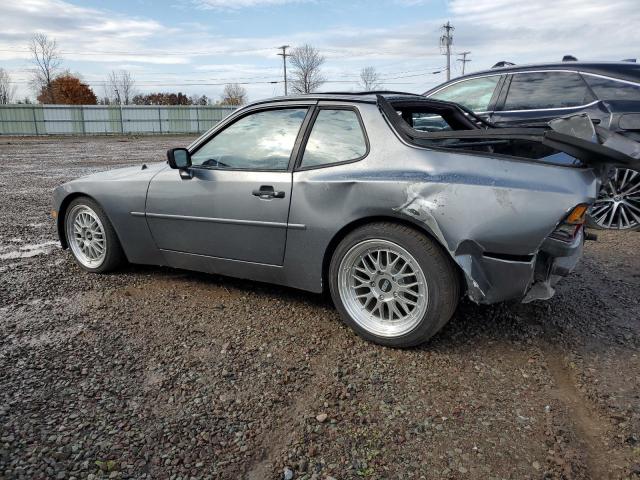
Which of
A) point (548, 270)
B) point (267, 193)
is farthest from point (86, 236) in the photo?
point (548, 270)

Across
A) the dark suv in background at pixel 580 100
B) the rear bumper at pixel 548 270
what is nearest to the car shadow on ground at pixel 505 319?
the rear bumper at pixel 548 270

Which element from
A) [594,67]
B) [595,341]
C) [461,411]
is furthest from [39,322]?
[594,67]

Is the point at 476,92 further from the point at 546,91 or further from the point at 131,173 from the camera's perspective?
the point at 131,173

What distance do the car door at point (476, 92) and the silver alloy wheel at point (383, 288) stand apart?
3.42 meters

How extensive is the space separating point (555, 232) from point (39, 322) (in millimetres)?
3425

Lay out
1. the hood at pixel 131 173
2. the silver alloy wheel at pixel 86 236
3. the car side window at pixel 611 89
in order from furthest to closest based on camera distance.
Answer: the car side window at pixel 611 89
the silver alloy wheel at pixel 86 236
the hood at pixel 131 173

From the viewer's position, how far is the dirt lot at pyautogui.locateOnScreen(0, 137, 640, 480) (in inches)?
85.0

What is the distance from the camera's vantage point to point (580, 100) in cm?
555

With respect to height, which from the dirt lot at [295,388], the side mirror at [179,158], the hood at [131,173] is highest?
the side mirror at [179,158]

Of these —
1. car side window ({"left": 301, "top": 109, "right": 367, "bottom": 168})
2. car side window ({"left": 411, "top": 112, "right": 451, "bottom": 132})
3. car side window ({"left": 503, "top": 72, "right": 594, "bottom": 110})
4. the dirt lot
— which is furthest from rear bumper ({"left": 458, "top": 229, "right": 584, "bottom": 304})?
car side window ({"left": 503, "top": 72, "right": 594, "bottom": 110})

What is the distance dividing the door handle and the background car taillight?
173cm

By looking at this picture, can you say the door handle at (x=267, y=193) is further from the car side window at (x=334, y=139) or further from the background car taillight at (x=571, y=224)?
the background car taillight at (x=571, y=224)

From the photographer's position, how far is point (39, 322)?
3.54 metres

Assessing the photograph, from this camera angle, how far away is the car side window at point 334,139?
3.29 metres
